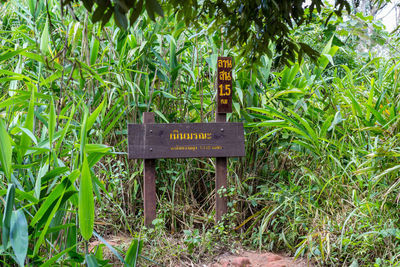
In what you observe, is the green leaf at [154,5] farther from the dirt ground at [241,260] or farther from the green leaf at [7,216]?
the dirt ground at [241,260]

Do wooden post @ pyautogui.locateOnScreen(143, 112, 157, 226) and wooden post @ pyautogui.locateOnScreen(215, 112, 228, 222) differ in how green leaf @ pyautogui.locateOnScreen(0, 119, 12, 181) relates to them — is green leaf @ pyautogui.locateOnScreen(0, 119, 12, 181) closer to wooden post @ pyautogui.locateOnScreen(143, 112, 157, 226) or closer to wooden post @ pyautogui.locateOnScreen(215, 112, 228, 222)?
wooden post @ pyautogui.locateOnScreen(143, 112, 157, 226)

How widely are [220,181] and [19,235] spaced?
1807mm

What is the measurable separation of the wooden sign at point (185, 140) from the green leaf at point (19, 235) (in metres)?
1.49

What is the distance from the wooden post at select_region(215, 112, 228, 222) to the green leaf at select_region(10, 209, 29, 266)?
5.71 ft

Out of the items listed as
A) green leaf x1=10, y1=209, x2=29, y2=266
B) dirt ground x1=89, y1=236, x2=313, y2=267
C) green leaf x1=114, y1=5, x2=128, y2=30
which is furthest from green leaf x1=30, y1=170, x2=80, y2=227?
dirt ground x1=89, y1=236, x2=313, y2=267

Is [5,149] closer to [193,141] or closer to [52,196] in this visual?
[52,196]

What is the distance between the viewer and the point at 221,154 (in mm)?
2941

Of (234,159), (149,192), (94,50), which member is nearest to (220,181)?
(234,159)

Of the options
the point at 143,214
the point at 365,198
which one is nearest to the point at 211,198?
the point at 143,214

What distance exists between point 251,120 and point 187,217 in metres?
0.85

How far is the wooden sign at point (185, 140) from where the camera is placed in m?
2.85

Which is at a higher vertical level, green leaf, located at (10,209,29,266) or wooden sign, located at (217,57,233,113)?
wooden sign, located at (217,57,233,113)

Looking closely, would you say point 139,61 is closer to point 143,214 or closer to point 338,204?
point 143,214

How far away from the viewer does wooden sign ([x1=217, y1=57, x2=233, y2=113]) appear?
2.98m
